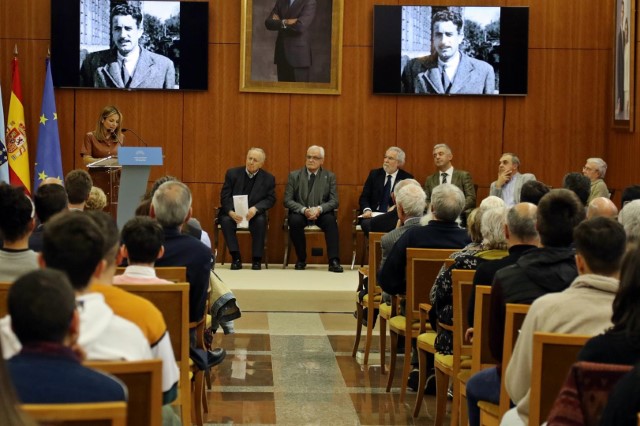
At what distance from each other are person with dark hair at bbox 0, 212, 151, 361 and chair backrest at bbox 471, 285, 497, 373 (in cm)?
182

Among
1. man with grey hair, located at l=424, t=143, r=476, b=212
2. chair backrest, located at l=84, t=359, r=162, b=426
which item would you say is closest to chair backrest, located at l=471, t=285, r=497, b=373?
chair backrest, located at l=84, t=359, r=162, b=426

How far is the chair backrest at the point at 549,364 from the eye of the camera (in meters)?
3.16

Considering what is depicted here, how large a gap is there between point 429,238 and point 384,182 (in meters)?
5.27

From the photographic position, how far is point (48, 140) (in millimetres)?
A: 11289

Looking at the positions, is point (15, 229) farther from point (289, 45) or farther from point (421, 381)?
point (289, 45)

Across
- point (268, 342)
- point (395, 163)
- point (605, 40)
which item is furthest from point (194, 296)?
point (605, 40)

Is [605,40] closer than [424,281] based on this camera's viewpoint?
No

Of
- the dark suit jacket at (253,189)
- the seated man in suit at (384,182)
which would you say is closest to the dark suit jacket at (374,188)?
the seated man in suit at (384,182)

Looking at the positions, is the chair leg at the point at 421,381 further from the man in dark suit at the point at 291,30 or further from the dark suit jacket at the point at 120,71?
the dark suit jacket at the point at 120,71

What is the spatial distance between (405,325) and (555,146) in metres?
6.45

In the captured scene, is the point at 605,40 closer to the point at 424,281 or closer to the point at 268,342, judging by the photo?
the point at 268,342

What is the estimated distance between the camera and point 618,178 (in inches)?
454

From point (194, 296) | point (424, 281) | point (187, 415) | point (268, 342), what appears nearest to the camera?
point (187, 415)

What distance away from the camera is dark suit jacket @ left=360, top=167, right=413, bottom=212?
11.4 meters
